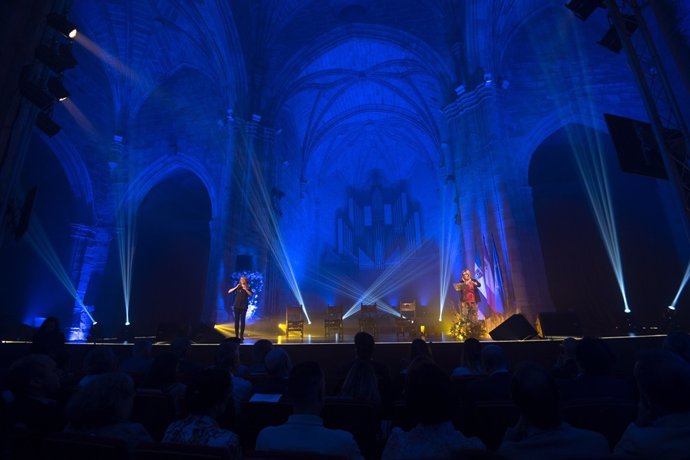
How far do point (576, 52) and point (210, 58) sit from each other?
1293 centimetres

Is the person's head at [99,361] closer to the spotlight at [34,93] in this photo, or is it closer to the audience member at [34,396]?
the audience member at [34,396]

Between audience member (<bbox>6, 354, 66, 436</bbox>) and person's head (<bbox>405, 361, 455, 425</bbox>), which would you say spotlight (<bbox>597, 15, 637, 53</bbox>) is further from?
audience member (<bbox>6, 354, 66, 436</bbox>)

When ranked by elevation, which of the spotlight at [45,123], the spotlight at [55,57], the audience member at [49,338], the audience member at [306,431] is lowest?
the audience member at [306,431]

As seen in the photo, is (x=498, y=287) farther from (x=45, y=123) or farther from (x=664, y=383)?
(x=45, y=123)

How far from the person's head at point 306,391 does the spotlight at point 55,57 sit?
23.4ft

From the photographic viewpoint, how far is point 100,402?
160 centimetres

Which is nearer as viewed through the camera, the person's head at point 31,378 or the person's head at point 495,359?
the person's head at point 31,378

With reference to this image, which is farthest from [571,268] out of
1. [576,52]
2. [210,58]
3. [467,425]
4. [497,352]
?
[210,58]

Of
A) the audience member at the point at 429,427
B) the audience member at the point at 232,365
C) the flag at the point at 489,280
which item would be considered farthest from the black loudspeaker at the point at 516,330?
the audience member at the point at 429,427

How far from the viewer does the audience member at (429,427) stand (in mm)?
1331

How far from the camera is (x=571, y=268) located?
11.3 metres

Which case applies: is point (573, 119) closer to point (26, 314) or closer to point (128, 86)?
point (128, 86)

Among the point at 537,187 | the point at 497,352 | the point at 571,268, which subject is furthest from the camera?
the point at 537,187

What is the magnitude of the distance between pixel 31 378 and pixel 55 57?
6313 mm
